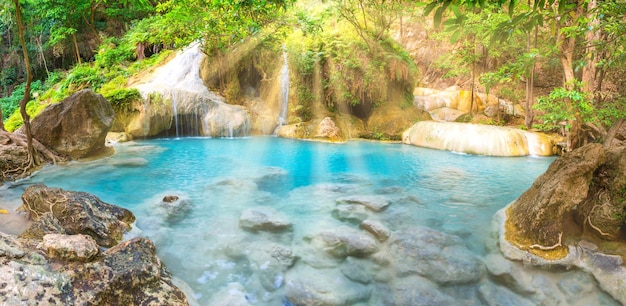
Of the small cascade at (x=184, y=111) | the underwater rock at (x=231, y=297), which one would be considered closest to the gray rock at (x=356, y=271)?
the underwater rock at (x=231, y=297)

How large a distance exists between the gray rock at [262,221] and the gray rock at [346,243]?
1.81 feet

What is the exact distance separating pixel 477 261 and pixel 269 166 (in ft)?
18.5

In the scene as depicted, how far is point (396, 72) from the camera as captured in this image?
14.5 metres

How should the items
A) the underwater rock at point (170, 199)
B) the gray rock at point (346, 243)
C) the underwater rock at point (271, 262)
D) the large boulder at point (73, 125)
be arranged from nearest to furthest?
the underwater rock at point (271, 262), the gray rock at point (346, 243), the underwater rock at point (170, 199), the large boulder at point (73, 125)

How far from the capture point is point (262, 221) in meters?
4.65

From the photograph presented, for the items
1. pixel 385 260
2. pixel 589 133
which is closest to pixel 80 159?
pixel 385 260

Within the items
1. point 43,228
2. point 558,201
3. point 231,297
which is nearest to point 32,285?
point 43,228

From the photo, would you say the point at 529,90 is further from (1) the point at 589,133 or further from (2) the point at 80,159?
(2) the point at 80,159

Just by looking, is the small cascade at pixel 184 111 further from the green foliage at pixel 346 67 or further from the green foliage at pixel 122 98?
the green foliage at pixel 346 67

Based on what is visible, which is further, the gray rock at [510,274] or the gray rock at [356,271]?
the gray rock at [356,271]

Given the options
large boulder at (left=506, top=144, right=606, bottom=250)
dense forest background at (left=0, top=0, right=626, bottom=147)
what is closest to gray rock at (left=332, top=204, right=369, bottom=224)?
large boulder at (left=506, top=144, right=606, bottom=250)

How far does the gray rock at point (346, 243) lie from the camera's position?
3.98 m

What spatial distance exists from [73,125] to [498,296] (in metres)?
8.97

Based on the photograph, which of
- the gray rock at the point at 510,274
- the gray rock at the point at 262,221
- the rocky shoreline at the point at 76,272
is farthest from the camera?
the gray rock at the point at 262,221
